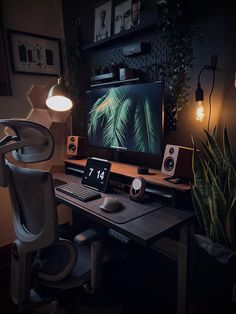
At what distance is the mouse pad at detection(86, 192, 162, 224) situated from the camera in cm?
123

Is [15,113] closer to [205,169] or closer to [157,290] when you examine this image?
[205,169]

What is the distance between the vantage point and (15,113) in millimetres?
2111

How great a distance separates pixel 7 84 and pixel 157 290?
198 cm

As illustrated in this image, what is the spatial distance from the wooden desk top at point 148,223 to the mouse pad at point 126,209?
22mm

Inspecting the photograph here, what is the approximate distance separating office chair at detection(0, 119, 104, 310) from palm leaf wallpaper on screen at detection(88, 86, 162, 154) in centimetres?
69

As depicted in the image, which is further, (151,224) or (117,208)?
(117,208)

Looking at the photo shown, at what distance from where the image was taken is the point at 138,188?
1.42 m

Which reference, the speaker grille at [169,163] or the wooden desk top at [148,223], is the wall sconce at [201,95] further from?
the wooden desk top at [148,223]

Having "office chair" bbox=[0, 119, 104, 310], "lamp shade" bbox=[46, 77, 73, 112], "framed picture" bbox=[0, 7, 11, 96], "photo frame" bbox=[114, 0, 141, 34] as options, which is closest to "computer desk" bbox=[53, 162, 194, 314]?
"office chair" bbox=[0, 119, 104, 310]

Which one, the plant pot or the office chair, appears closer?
the office chair

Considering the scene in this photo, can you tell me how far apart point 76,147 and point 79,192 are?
64cm

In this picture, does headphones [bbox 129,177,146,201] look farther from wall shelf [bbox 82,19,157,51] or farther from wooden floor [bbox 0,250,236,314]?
wall shelf [bbox 82,19,157,51]

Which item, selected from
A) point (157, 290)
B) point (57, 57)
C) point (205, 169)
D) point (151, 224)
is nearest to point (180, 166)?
point (205, 169)

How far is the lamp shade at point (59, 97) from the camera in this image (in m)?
1.77
